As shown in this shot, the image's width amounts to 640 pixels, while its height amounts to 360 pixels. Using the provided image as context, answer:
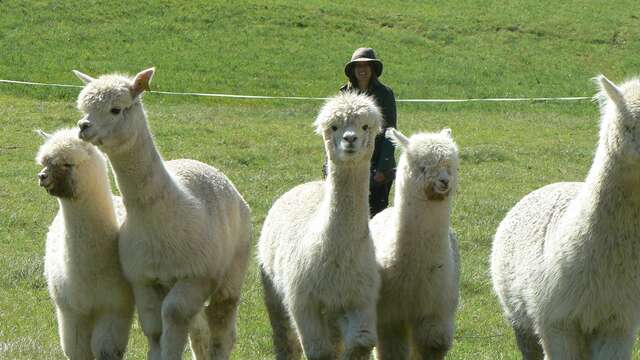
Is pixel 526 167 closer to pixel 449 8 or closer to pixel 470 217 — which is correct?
pixel 470 217

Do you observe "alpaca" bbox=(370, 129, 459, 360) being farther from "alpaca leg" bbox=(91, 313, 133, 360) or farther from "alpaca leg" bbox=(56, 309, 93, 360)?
"alpaca leg" bbox=(56, 309, 93, 360)

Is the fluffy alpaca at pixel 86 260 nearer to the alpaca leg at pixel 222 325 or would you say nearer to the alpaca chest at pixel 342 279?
the alpaca leg at pixel 222 325

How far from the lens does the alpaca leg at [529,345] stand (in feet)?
26.8

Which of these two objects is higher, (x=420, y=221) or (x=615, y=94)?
(x=615, y=94)

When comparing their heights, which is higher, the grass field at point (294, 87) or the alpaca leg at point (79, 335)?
the alpaca leg at point (79, 335)

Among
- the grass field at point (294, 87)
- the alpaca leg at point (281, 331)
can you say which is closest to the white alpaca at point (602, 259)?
the alpaca leg at point (281, 331)

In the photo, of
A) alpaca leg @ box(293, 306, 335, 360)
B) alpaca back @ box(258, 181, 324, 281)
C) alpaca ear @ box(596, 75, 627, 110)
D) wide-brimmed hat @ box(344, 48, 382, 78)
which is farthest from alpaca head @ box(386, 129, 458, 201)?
wide-brimmed hat @ box(344, 48, 382, 78)

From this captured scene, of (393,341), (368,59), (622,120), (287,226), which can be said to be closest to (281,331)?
(287,226)

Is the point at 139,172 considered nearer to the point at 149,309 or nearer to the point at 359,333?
the point at 149,309

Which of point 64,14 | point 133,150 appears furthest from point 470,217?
point 64,14

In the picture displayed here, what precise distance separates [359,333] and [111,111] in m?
2.32

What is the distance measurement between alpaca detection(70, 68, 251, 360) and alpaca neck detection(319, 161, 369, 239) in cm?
115

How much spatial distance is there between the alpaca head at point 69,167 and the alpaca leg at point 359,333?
216 cm

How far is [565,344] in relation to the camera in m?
7.14
